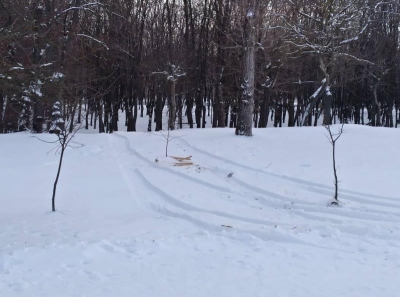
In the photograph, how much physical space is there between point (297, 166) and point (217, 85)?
14055 mm

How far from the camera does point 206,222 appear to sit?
21.8 ft

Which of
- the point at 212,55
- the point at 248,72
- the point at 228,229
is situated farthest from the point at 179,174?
the point at 212,55

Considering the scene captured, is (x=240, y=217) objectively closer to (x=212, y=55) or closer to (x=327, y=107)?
(x=327, y=107)

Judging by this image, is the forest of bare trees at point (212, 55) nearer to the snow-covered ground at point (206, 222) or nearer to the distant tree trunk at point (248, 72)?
the distant tree trunk at point (248, 72)

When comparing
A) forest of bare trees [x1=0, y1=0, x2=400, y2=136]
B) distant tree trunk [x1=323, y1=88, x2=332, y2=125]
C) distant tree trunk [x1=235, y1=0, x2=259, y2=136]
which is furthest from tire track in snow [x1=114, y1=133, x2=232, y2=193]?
distant tree trunk [x1=323, y1=88, x2=332, y2=125]

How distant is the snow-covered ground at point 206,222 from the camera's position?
14.7ft

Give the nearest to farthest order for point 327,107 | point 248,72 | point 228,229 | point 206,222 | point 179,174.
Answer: point 228,229
point 206,222
point 179,174
point 248,72
point 327,107

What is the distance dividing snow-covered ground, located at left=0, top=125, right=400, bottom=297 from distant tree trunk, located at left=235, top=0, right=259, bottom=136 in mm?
1332

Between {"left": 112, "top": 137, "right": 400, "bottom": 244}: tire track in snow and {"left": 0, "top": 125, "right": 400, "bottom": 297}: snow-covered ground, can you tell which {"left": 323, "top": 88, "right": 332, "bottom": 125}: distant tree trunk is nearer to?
{"left": 0, "top": 125, "right": 400, "bottom": 297}: snow-covered ground

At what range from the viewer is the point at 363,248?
556 cm

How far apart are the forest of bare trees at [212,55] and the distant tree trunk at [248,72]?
Answer: 4 cm

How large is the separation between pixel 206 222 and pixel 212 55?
2045 cm

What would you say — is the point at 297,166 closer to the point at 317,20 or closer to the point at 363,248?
the point at 363,248

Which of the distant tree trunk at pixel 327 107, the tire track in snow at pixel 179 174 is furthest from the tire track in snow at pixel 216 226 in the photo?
the distant tree trunk at pixel 327 107
